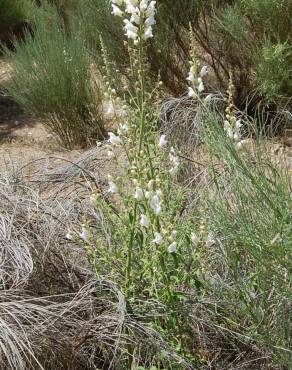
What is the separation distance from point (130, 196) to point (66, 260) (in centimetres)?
68

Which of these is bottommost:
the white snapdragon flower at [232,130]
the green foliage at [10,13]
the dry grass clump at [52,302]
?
the dry grass clump at [52,302]

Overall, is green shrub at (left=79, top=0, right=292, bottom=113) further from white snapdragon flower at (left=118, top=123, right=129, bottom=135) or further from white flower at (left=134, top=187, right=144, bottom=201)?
white flower at (left=134, top=187, right=144, bottom=201)

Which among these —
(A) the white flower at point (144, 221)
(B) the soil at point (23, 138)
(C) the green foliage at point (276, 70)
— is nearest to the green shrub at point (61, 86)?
(B) the soil at point (23, 138)

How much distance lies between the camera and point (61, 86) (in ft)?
22.7

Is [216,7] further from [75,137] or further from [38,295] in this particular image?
[38,295]

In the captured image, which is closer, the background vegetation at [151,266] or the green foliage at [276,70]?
the background vegetation at [151,266]

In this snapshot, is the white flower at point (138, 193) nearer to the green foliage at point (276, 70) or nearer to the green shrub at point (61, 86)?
the green foliage at point (276, 70)

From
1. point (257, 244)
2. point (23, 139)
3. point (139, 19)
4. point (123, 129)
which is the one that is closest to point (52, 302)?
point (123, 129)

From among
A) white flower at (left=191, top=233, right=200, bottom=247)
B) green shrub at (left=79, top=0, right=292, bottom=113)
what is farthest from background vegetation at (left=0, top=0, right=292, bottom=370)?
green shrub at (left=79, top=0, right=292, bottom=113)

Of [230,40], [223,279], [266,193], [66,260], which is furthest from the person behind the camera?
[230,40]

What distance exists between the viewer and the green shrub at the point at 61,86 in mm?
6922

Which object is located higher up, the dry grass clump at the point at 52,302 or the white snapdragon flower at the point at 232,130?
the white snapdragon flower at the point at 232,130

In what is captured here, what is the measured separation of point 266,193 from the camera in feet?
8.97

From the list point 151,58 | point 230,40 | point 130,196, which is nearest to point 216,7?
point 230,40
